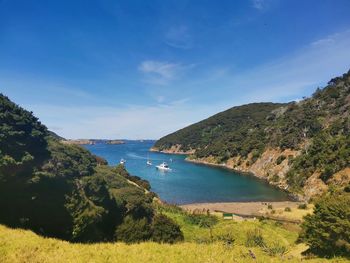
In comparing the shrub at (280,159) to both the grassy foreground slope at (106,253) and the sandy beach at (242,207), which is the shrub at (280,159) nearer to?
the sandy beach at (242,207)

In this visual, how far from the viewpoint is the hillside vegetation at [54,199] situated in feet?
103

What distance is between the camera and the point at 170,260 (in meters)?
10.7

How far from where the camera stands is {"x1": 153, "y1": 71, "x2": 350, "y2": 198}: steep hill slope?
81.9m

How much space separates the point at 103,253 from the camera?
11.1 metres

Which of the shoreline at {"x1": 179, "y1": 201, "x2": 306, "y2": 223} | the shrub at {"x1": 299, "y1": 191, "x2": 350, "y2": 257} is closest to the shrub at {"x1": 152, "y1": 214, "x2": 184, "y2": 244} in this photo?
the shrub at {"x1": 299, "y1": 191, "x2": 350, "y2": 257}

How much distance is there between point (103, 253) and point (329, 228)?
20.9 metres

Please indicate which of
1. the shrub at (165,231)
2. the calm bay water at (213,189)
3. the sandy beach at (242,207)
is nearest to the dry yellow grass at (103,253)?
the shrub at (165,231)

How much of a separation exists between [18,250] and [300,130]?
401ft

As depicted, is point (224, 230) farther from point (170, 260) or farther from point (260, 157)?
point (260, 157)

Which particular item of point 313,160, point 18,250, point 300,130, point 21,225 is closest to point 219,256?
point 18,250

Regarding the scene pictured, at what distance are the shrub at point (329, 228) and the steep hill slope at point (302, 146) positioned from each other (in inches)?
1988

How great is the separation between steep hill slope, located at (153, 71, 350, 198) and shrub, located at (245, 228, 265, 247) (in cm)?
5396

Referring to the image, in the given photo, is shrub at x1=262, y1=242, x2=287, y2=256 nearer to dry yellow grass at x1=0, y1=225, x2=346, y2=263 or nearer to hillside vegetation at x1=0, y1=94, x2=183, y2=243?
dry yellow grass at x1=0, y1=225, x2=346, y2=263

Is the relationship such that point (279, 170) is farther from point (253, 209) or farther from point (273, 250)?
point (273, 250)
